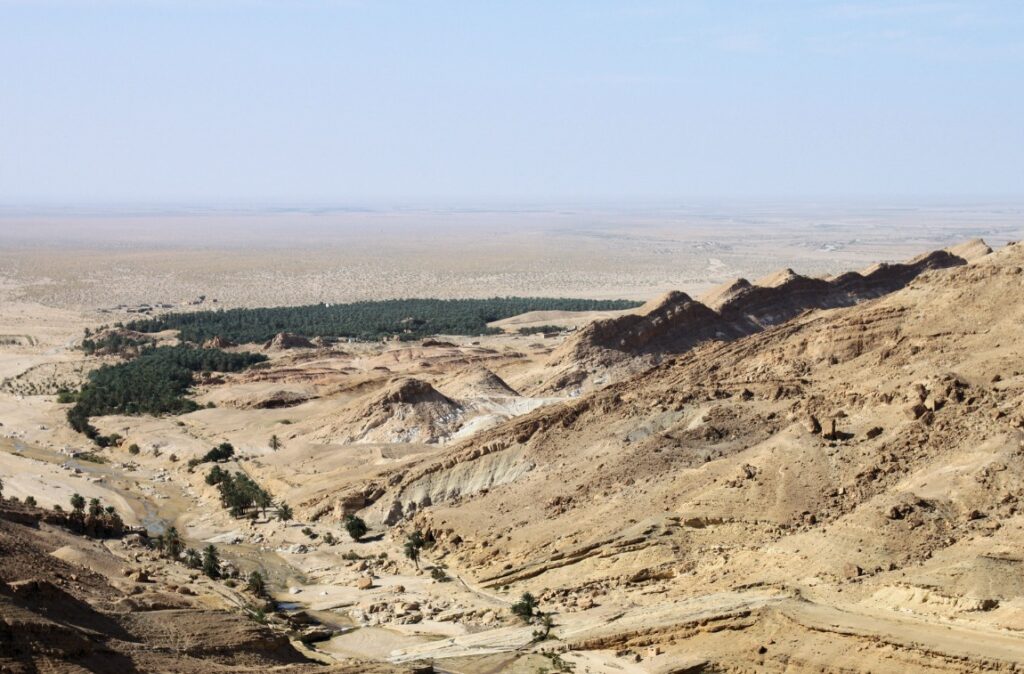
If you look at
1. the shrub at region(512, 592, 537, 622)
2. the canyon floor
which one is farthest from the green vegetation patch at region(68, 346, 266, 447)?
the shrub at region(512, 592, 537, 622)

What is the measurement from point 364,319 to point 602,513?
70317mm

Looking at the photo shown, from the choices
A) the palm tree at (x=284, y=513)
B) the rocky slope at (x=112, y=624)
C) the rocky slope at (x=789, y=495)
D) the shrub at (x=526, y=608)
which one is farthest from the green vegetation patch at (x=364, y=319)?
the shrub at (x=526, y=608)

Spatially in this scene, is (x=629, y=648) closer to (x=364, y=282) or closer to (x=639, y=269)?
(x=364, y=282)

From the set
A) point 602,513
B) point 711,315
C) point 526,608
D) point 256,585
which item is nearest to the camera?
point 526,608

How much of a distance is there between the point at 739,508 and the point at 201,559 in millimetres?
15714

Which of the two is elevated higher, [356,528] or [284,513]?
[356,528]

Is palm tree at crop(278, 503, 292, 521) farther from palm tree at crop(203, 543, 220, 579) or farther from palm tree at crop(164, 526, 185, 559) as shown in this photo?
palm tree at crop(203, 543, 220, 579)

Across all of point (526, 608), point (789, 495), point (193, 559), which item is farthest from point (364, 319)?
point (526, 608)

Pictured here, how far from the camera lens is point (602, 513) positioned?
1363 inches

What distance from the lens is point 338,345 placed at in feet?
289

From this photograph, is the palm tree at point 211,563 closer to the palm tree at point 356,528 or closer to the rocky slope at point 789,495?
the palm tree at point 356,528

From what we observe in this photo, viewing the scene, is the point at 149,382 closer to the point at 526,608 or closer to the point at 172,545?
the point at 172,545

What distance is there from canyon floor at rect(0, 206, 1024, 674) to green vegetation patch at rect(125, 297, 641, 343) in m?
30.4

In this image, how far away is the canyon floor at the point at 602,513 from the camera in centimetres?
2530
